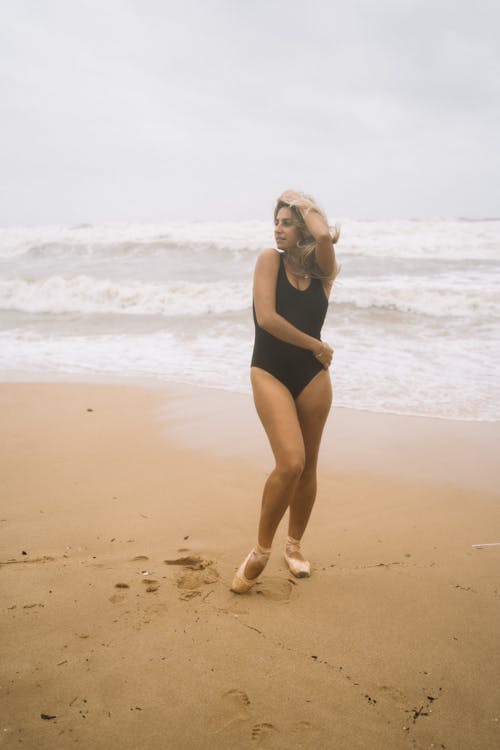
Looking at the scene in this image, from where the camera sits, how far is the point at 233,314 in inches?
478

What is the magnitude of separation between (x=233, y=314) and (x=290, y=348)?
9.56 m

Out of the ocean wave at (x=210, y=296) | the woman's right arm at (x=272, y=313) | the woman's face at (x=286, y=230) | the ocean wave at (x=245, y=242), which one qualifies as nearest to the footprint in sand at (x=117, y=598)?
the woman's right arm at (x=272, y=313)

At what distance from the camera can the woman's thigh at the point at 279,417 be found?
2.54 metres

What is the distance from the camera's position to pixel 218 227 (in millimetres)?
27031

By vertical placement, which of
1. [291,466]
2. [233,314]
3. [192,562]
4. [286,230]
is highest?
[286,230]

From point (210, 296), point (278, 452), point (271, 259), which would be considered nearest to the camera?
point (278, 452)

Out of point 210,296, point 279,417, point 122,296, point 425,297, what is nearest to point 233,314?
point 210,296

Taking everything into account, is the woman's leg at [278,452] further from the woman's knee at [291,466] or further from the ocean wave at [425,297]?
the ocean wave at [425,297]

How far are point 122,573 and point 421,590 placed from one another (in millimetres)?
1539

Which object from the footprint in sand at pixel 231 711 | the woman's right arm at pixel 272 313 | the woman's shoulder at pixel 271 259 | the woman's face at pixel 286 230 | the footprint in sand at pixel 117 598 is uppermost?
the woman's face at pixel 286 230

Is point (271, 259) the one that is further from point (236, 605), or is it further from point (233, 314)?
point (233, 314)

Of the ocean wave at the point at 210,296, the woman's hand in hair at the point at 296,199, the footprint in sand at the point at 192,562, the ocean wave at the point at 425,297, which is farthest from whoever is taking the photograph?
the ocean wave at the point at 210,296

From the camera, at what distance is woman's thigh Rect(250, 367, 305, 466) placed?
254 cm

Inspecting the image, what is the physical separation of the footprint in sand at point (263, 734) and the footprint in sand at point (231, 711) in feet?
0.19
